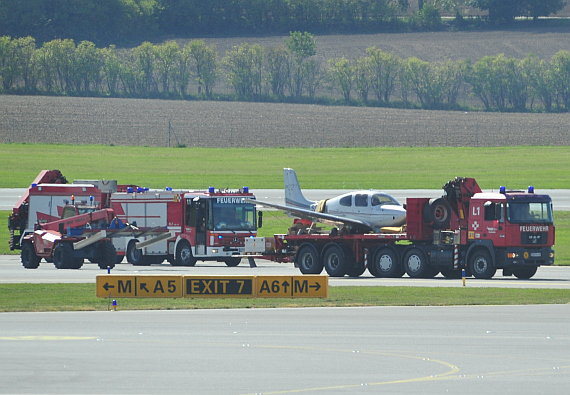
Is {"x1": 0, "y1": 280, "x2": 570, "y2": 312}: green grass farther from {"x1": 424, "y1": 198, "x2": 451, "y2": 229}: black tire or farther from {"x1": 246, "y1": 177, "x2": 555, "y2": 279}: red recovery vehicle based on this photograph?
{"x1": 424, "y1": 198, "x2": 451, "y2": 229}: black tire

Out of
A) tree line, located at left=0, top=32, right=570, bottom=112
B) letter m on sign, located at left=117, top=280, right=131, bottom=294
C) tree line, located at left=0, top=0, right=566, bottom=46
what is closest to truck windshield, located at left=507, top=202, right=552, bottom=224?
letter m on sign, located at left=117, top=280, right=131, bottom=294

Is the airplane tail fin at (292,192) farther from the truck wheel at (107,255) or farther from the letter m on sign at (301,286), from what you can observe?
the letter m on sign at (301,286)

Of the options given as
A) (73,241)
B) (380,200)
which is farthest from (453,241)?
(73,241)

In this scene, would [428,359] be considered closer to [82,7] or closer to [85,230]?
[85,230]

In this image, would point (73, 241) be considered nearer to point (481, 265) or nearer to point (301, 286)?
point (301, 286)

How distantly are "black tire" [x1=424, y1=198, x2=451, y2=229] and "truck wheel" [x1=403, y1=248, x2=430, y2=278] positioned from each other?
1.02m

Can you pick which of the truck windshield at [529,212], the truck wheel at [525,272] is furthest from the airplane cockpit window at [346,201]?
the truck wheel at [525,272]

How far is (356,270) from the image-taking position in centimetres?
3092

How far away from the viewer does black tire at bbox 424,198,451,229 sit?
29672mm

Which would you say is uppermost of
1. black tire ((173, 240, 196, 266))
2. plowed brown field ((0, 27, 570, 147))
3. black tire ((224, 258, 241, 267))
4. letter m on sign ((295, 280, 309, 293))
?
plowed brown field ((0, 27, 570, 147))

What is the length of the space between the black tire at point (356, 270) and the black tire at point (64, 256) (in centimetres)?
954

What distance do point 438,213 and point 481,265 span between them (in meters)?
2.19

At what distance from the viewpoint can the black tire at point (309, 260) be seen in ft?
102

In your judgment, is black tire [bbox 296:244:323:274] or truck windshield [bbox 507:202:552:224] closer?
truck windshield [bbox 507:202:552:224]
